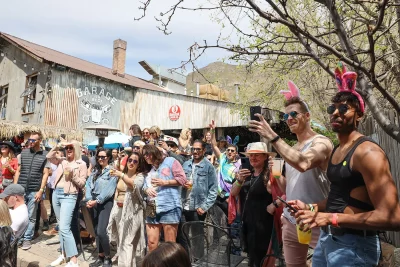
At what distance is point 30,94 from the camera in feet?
58.7

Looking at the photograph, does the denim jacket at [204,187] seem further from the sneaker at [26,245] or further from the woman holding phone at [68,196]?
the sneaker at [26,245]

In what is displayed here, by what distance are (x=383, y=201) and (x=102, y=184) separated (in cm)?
455

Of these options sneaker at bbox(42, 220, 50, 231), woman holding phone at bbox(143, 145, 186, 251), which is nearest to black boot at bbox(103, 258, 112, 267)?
woman holding phone at bbox(143, 145, 186, 251)

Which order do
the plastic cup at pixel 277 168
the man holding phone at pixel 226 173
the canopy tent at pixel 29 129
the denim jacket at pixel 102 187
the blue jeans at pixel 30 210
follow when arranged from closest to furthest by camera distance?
1. the plastic cup at pixel 277 168
2. the denim jacket at pixel 102 187
3. the man holding phone at pixel 226 173
4. the blue jeans at pixel 30 210
5. the canopy tent at pixel 29 129

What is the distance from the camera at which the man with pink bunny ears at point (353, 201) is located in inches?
66.6

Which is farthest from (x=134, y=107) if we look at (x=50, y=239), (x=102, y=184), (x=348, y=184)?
(x=348, y=184)

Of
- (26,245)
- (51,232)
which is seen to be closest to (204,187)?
(26,245)

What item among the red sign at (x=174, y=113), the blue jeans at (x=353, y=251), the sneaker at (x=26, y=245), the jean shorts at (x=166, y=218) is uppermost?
Result: the red sign at (x=174, y=113)

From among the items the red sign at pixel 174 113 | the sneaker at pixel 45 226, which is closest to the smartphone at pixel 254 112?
the sneaker at pixel 45 226

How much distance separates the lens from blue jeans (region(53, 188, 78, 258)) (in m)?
5.08

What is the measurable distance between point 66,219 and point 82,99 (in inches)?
548

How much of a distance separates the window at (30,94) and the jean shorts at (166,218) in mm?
15646

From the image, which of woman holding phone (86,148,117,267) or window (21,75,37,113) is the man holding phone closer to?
woman holding phone (86,148,117,267)

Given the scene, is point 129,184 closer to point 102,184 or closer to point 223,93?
point 102,184
